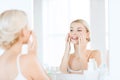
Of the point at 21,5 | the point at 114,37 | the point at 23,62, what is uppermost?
the point at 21,5

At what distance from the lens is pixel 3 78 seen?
4.63ft

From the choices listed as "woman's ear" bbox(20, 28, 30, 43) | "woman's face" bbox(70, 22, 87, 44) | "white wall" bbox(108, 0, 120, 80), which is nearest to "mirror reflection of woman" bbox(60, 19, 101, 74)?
"woman's face" bbox(70, 22, 87, 44)

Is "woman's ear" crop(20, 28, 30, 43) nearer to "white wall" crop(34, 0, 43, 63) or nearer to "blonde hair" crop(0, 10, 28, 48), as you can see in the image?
"blonde hair" crop(0, 10, 28, 48)

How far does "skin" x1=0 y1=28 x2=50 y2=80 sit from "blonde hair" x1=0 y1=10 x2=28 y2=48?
0.03m

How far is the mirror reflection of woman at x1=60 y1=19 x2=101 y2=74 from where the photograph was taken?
→ 1503 millimetres

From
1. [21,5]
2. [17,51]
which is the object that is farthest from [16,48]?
[21,5]

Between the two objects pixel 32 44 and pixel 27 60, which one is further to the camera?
pixel 32 44

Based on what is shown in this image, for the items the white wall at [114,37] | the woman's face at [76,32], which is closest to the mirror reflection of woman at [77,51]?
the woman's face at [76,32]

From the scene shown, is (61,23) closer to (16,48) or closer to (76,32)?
(76,32)

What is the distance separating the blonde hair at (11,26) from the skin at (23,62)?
0.03 meters

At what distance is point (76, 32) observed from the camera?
1.54 m

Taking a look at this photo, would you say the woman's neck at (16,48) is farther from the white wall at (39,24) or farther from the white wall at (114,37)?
the white wall at (114,37)

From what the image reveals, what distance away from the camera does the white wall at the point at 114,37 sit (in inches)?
55.6

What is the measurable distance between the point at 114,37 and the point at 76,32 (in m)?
0.24
